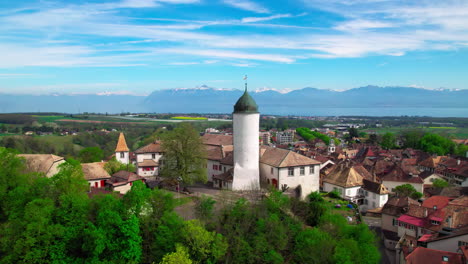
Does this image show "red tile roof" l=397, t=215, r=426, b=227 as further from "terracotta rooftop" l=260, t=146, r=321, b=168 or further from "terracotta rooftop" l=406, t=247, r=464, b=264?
"terracotta rooftop" l=260, t=146, r=321, b=168

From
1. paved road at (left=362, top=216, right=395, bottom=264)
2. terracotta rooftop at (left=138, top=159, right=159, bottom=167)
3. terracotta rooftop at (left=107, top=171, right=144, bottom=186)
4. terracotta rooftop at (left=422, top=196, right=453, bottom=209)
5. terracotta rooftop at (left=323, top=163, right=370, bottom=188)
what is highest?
terracotta rooftop at (left=138, top=159, right=159, bottom=167)

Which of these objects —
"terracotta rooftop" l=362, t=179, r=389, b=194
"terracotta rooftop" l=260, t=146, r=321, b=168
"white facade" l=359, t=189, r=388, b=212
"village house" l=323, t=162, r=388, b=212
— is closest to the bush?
"village house" l=323, t=162, r=388, b=212

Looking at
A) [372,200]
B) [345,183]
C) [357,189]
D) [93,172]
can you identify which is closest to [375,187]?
[372,200]

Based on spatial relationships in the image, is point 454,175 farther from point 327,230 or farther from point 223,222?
point 223,222

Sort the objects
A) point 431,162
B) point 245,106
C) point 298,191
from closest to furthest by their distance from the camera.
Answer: point 245,106
point 298,191
point 431,162

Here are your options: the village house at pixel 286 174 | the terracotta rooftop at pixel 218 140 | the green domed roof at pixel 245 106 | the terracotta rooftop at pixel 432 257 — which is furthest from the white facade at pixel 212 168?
the terracotta rooftop at pixel 432 257

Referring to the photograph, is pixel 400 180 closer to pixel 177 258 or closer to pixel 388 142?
pixel 177 258

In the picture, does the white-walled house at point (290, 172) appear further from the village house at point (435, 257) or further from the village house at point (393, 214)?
the village house at point (435, 257)
